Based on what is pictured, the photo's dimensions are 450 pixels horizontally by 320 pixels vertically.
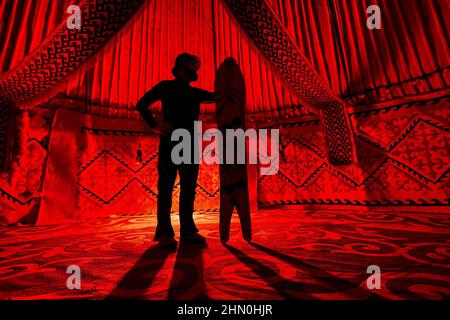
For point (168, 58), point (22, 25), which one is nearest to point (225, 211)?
point (168, 58)

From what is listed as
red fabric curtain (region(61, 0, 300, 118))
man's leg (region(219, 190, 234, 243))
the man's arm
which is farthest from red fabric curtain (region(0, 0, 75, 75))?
man's leg (region(219, 190, 234, 243))

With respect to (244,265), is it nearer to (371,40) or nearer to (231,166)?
(231,166)

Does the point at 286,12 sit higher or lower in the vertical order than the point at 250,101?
higher

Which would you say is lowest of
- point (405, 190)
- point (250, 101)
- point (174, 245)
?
point (174, 245)

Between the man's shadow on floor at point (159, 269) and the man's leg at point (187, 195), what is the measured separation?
0.15m

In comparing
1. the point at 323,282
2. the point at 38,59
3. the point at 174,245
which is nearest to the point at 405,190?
the point at 323,282

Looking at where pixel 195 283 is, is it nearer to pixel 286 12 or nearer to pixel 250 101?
pixel 250 101

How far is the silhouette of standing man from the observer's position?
48.1 inches

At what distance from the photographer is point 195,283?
2.28 ft

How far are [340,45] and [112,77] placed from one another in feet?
8.77

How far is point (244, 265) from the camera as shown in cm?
85

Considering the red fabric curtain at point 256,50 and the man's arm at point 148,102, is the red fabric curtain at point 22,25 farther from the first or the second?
the man's arm at point 148,102

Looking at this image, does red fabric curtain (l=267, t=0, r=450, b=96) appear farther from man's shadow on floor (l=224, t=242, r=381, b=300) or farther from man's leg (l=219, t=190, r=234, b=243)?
man's shadow on floor (l=224, t=242, r=381, b=300)

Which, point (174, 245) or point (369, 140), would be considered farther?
point (369, 140)
